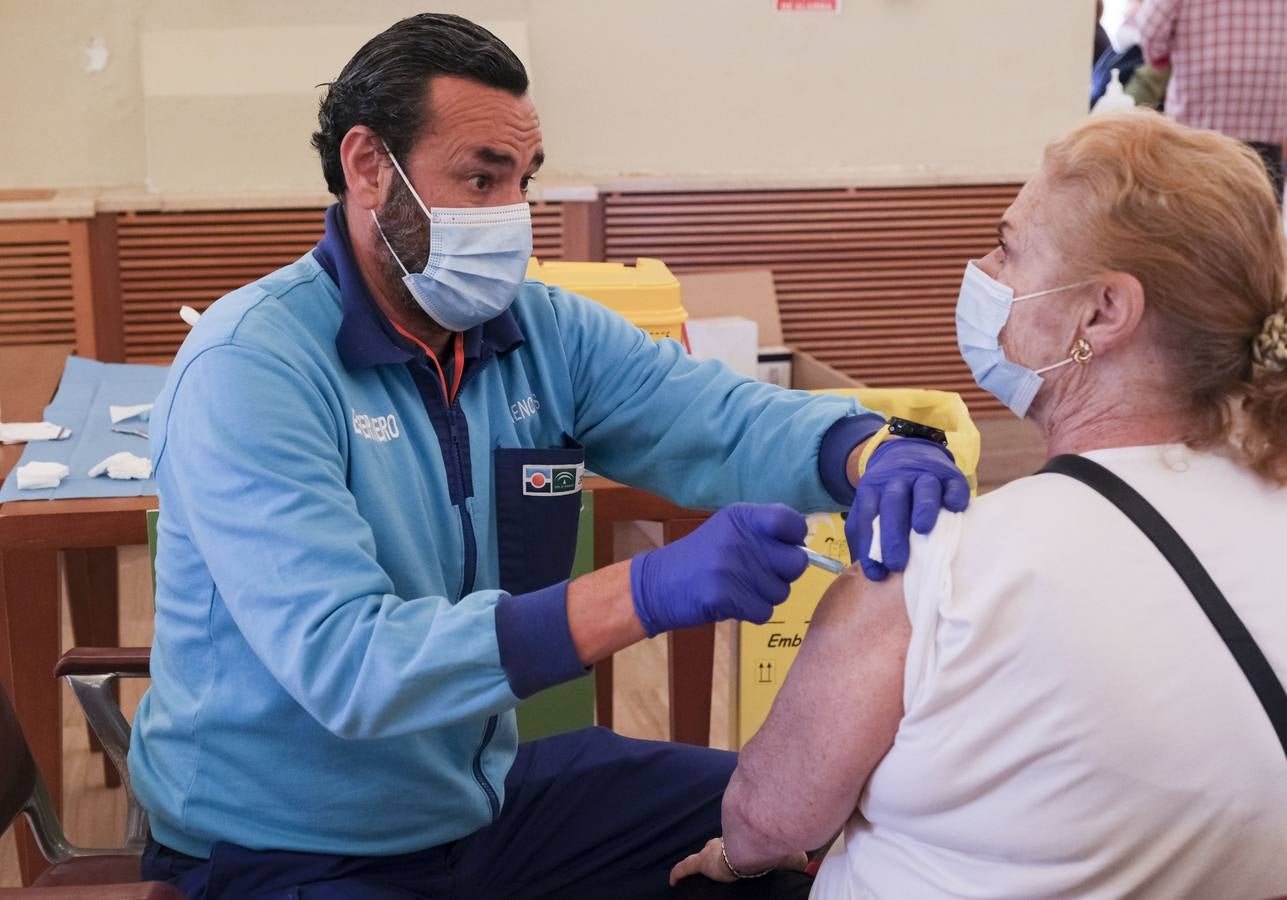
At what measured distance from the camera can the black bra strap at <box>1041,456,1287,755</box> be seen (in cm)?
108

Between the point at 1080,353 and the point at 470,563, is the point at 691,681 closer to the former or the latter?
the point at 470,563

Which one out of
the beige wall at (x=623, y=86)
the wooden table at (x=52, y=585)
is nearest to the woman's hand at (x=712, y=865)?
the wooden table at (x=52, y=585)

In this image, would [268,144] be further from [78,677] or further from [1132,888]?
[1132,888]

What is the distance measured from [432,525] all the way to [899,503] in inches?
23.3

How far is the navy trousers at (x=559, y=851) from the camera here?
1.46 m

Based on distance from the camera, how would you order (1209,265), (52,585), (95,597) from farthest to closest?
(95,597) → (52,585) → (1209,265)

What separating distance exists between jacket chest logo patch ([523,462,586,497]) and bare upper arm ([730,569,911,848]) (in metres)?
0.47

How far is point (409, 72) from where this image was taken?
62.2 inches

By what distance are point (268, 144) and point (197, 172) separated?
0.22m

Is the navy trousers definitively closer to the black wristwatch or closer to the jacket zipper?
the jacket zipper

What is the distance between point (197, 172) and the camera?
4.03 meters

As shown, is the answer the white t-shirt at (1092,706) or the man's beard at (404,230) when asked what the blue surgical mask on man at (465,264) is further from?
the white t-shirt at (1092,706)

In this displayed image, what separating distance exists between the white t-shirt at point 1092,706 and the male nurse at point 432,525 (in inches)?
4.6

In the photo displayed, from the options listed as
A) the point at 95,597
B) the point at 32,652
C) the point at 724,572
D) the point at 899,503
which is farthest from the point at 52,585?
the point at 899,503
